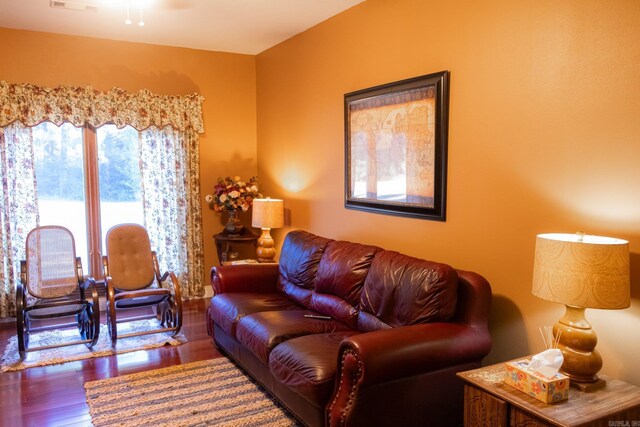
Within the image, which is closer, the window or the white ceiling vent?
the white ceiling vent

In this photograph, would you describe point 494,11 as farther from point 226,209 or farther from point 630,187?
point 226,209

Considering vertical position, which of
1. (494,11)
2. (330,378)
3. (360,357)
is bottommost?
(330,378)

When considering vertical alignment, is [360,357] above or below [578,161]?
below

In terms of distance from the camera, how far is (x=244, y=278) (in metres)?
4.14

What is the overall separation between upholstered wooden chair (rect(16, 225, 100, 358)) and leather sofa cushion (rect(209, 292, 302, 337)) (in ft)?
3.29

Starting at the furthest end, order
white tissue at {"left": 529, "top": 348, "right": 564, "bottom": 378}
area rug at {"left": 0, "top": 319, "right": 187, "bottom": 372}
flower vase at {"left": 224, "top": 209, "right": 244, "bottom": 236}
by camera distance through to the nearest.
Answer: flower vase at {"left": 224, "top": 209, "right": 244, "bottom": 236}
area rug at {"left": 0, "top": 319, "right": 187, "bottom": 372}
white tissue at {"left": 529, "top": 348, "right": 564, "bottom": 378}

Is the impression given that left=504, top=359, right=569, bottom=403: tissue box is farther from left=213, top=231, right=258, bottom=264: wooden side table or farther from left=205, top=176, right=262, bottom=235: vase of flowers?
left=205, top=176, right=262, bottom=235: vase of flowers

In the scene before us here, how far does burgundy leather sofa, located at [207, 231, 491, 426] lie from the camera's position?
235cm

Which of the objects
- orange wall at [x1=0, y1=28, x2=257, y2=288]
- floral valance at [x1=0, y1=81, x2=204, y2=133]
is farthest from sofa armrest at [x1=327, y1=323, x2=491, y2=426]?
floral valance at [x1=0, y1=81, x2=204, y2=133]

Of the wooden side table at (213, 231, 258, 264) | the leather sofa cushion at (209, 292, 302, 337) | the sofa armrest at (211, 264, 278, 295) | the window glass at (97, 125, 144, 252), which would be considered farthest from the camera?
the wooden side table at (213, 231, 258, 264)

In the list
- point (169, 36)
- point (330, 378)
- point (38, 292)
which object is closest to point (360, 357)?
point (330, 378)

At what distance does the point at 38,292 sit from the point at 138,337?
91 centimetres

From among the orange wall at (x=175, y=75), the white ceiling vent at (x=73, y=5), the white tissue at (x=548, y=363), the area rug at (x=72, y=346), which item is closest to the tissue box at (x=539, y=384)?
the white tissue at (x=548, y=363)

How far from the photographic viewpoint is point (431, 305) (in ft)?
8.81
